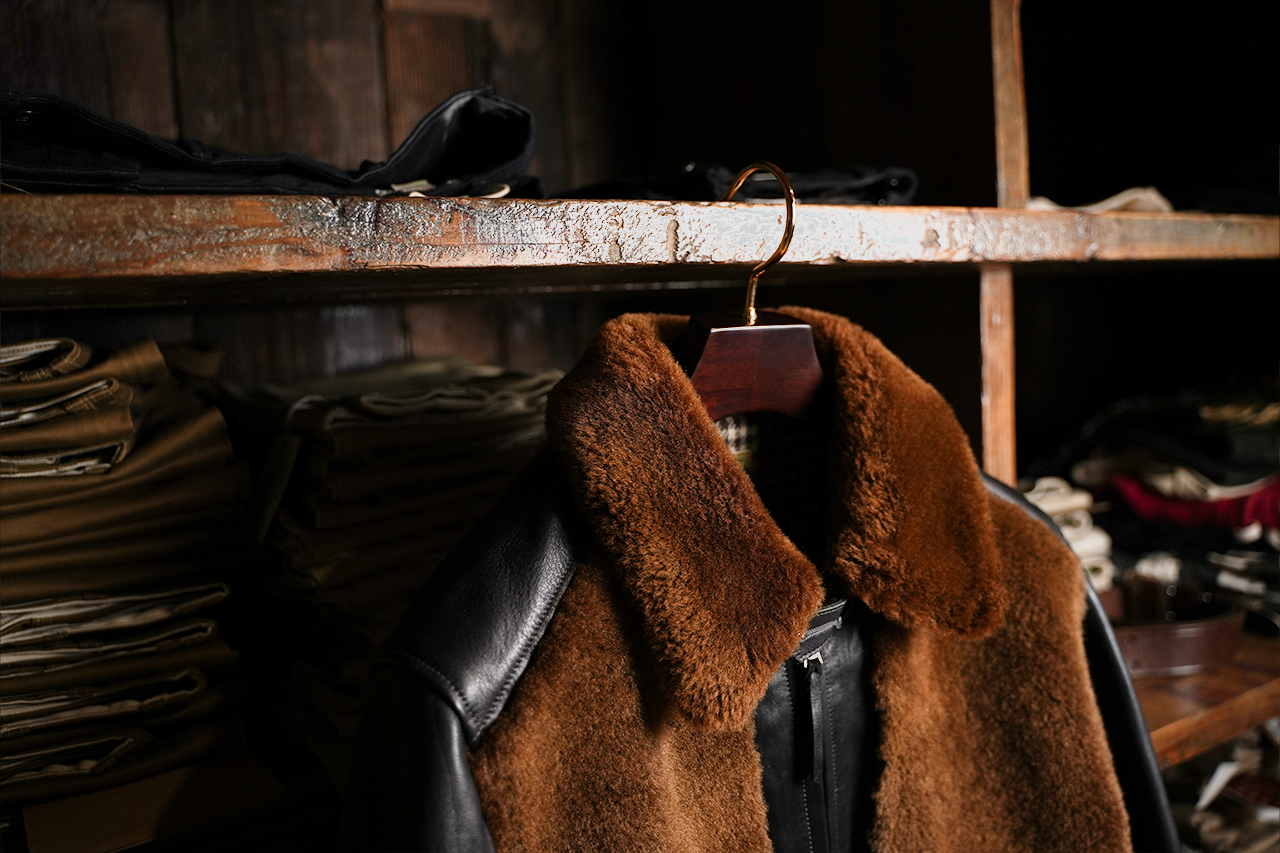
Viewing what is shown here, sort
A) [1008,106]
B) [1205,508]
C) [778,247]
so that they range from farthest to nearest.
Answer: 1. [1205,508]
2. [1008,106]
3. [778,247]

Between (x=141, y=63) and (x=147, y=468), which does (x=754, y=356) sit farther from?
(x=141, y=63)

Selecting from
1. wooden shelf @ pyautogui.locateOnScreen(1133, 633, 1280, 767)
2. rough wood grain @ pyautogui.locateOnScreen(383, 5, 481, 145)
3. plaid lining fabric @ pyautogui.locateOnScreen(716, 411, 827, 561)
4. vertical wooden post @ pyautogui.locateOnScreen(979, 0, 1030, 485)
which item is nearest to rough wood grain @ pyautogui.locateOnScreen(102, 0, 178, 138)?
rough wood grain @ pyautogui.locateOnScreen(383, 5, 481, 145)

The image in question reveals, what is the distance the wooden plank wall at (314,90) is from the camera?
3.01 ft

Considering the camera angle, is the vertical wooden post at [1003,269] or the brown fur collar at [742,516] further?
the vertical wooden post at [1003,269]

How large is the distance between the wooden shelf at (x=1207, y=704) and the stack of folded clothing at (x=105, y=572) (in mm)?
835

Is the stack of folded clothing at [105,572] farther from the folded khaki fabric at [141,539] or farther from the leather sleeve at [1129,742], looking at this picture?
the leather sleeve at [1129,742]

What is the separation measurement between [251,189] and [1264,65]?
4.17ft

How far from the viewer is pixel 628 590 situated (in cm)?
54

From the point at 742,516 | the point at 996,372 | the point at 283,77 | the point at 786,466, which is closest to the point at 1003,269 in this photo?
the point at 996,372

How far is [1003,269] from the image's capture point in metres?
0.88

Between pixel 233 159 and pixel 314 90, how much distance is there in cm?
54

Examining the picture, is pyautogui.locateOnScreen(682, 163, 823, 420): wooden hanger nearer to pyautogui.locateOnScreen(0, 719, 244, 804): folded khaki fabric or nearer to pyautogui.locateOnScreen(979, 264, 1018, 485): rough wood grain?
pyautogui.locateOnScreen(979, 264, 1018, 485): rough wood grain

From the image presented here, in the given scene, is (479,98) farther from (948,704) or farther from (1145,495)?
(1145,495)

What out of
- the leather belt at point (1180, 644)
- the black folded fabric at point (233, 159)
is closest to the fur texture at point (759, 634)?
the black folded fabric at point (233, 159)
